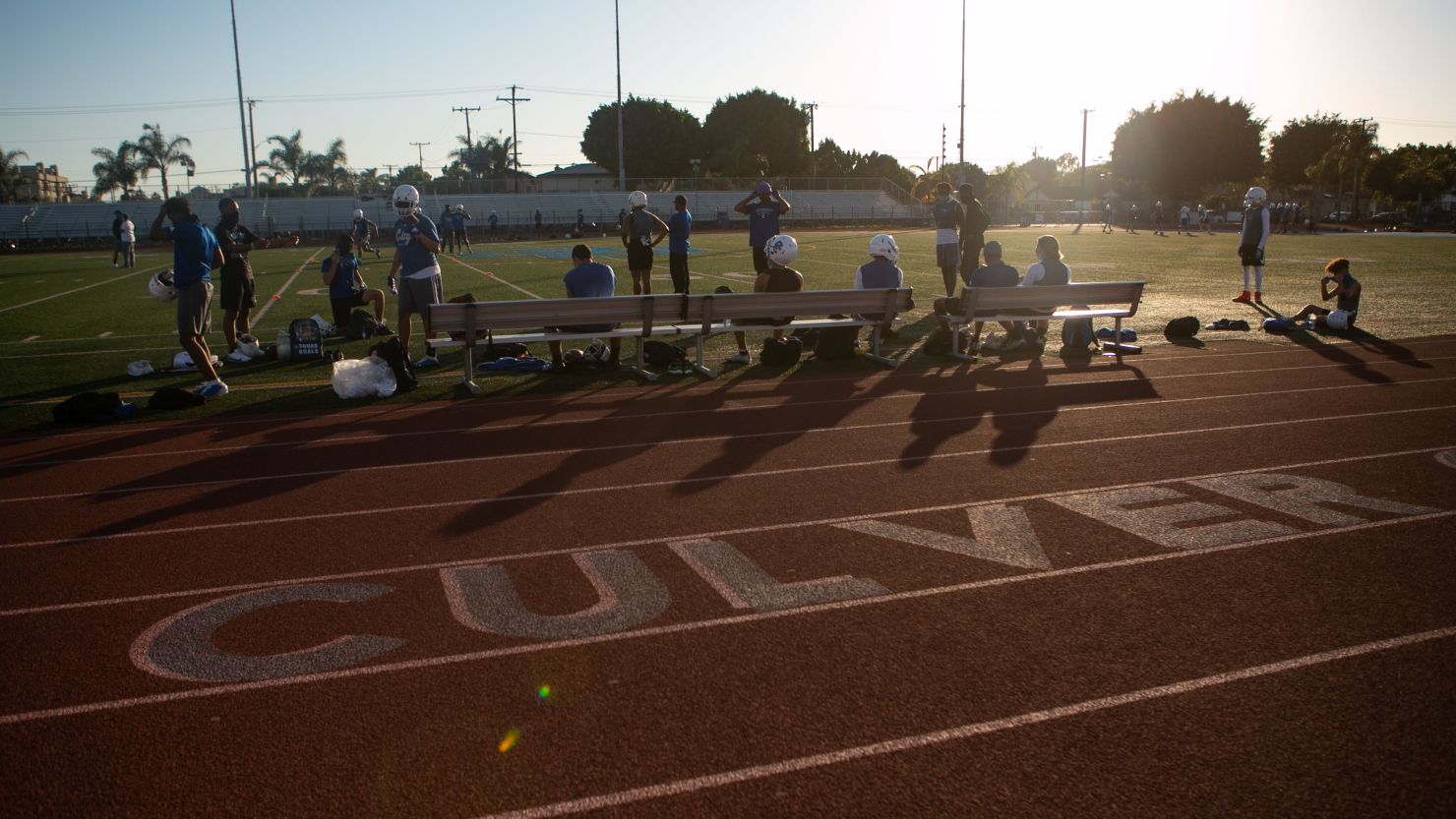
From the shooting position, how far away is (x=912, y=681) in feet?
13.8

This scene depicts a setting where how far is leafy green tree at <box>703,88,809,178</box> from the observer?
319 feet

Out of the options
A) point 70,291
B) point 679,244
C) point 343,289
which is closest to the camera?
point 343,289

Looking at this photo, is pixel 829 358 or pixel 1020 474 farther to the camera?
pixel 829 358

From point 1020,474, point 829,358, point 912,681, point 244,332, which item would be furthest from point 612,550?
point 244,332

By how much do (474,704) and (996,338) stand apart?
413 inches

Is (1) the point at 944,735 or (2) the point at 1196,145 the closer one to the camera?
(1) the point at 944,735

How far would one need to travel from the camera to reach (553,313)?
1060 centimetres

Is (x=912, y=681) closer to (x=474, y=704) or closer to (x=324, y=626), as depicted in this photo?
(x=474, y=704)

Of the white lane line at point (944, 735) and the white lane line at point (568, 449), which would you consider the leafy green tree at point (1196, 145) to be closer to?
the white lane line at point (568, 449)

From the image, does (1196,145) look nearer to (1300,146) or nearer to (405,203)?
(1300,146)

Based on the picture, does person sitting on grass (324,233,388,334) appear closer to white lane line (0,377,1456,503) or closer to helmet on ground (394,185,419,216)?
helmet on ground (394,185,419,216)

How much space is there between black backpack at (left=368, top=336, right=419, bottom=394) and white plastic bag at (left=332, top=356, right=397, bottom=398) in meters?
0.09

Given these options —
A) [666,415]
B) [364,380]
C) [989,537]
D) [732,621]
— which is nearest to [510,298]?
[364,380]

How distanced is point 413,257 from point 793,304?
13.7 ft
